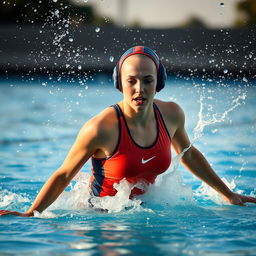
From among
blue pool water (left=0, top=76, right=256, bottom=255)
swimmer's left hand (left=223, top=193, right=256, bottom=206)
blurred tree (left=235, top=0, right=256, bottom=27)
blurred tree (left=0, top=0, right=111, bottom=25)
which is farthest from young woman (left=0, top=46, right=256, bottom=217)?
blurred tree (left=235, top=0, right=256, bottom=27)

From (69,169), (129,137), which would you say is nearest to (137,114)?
(129,137)

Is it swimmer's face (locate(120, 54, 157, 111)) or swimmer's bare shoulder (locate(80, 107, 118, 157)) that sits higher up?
swimmer's face (locate(120, 54, 157, 111))

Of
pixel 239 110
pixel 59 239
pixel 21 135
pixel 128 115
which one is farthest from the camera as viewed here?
pixel 239 110

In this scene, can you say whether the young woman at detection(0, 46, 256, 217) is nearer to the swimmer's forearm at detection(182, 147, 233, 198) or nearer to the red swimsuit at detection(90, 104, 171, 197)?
the red swimsuit at detection(90, 104, 171, 197)

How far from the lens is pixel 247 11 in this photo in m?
28.5

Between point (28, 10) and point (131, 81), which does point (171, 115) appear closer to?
point (131, 81)

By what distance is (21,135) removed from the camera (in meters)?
8.22

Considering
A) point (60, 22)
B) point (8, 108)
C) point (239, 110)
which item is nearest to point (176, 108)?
point (239, 110)

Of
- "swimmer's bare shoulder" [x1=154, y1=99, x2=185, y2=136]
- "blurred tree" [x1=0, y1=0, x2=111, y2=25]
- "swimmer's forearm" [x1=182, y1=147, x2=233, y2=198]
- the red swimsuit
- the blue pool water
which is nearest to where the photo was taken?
the blue pool water

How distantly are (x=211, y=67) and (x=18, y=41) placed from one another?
5892 mm

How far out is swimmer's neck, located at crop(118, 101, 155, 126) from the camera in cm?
360

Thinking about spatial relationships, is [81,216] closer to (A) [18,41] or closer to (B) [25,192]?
(B) [25,192]

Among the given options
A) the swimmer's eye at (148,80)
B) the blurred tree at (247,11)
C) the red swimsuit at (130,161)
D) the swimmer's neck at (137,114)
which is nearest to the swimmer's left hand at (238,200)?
the red swimsuit at (130,161)

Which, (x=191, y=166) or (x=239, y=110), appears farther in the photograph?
(x=239, y=110)
